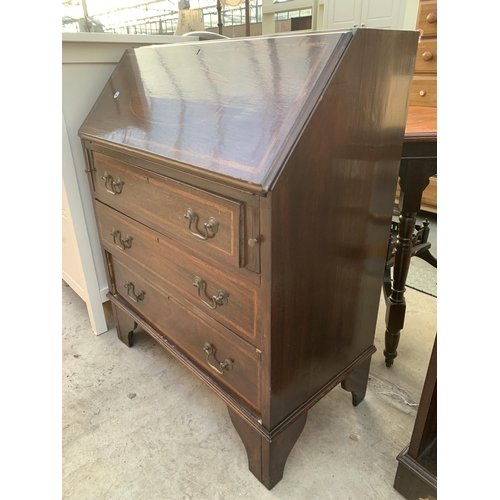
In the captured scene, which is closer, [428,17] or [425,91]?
[428,17]

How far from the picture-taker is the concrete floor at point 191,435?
1135 millimetres

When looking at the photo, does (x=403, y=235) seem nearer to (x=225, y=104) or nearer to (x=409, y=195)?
(x=409, y=195)

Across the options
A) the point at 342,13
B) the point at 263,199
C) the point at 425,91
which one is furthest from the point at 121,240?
the point at 342,13

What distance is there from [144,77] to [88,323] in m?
1.15

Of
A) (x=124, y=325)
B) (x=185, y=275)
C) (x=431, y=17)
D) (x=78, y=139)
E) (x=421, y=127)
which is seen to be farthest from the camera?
(x=431, y=17)

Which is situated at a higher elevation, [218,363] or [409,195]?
[409,195]

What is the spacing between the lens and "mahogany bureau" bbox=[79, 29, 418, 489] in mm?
799

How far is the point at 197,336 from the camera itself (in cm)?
120

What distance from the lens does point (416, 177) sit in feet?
4.15

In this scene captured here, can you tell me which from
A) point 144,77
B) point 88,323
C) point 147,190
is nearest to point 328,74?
point 147,190

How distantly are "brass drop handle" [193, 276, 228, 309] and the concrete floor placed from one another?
0.52 meters

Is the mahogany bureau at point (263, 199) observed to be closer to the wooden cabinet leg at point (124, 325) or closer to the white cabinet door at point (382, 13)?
the wooden cabinet leg at point (124, 325)

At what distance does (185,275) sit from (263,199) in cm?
44

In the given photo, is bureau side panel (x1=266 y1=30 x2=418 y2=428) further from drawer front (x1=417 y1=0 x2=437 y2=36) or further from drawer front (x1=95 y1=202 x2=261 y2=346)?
drawer front (x1=417 y1=0 x2=437 y2=36)
